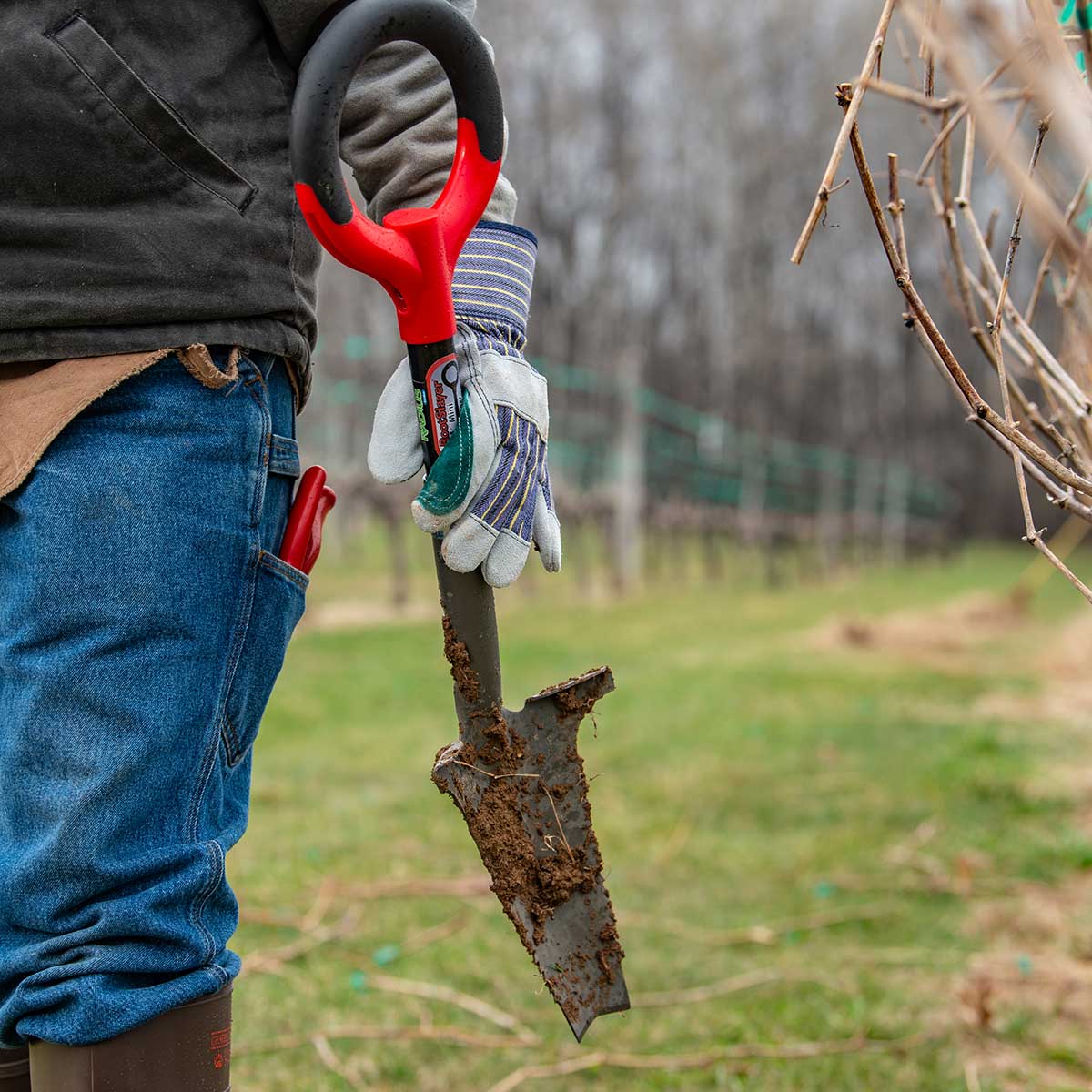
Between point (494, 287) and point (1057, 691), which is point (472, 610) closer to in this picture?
point (494, 287)

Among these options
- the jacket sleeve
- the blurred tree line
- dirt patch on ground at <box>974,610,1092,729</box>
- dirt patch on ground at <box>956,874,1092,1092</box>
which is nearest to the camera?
the jacket sleeve

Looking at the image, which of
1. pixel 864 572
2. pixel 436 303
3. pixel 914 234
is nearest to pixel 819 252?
pixel 914 234

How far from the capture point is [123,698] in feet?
3.94

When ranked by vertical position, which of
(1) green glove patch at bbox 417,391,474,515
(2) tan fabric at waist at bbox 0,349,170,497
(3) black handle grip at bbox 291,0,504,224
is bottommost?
(1) green glove patch at bbox 417,391,474,515

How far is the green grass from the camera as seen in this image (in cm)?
247

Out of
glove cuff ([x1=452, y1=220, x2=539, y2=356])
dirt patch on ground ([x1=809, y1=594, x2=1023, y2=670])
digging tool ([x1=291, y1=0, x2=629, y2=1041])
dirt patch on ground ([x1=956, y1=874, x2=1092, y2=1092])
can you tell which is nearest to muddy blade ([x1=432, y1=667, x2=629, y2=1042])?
digging tool ([x1=291, y1=0, x2=629, y2=1041])

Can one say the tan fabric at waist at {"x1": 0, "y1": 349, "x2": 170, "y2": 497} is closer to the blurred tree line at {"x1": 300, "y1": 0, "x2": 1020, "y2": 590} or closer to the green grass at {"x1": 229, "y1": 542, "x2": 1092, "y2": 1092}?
the green grass at {"x1": 229, "y1": 542, "x2": 1092, "y2": 1092}

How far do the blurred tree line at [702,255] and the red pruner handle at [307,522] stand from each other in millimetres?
12498

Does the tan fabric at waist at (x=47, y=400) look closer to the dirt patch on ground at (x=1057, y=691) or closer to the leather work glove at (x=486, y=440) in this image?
the leather work glove at (x=486, y=440)

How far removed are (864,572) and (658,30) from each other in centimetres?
1018

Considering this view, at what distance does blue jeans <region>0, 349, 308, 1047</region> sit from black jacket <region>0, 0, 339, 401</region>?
7cm

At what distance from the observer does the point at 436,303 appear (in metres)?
1.32

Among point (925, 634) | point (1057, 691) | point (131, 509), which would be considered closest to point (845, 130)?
point (131, 509)

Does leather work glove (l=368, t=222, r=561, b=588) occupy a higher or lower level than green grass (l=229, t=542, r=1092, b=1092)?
higher
